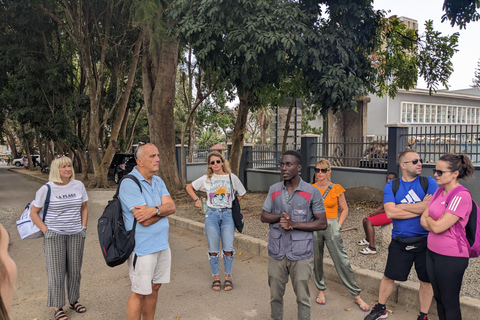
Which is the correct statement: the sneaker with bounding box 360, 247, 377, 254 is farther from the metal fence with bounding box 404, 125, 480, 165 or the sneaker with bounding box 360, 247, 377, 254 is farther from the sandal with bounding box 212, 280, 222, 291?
the metal fence with bounding box 404, 125, 480, 165

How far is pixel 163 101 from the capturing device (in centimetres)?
1155

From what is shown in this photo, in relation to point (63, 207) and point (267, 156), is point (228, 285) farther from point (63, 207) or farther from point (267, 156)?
point (267, 156)

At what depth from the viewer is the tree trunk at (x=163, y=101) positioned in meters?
11.5

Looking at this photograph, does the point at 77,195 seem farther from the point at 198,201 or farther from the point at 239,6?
the point at 239,6

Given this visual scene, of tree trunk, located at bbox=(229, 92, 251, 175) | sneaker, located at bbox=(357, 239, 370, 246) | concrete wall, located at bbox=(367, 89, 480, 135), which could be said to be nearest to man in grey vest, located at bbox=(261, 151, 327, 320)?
sneaker, located at bbox=(357, 239, 370, 246)

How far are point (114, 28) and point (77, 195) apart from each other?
47.3 feet

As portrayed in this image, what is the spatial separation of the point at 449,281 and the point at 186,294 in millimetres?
2942

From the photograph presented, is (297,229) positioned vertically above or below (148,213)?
below

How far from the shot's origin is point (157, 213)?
3.19 metres

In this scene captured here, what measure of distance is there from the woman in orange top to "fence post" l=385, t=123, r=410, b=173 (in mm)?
5711

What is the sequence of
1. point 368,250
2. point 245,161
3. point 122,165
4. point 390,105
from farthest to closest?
1. point 390,105
2. point 122,165
3. point 245,161
4. point 368,250

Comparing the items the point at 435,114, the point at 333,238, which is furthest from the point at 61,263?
the point at 435,114

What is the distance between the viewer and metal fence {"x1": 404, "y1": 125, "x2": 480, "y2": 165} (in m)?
8.34

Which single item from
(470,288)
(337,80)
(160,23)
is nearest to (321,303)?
(470,288)
